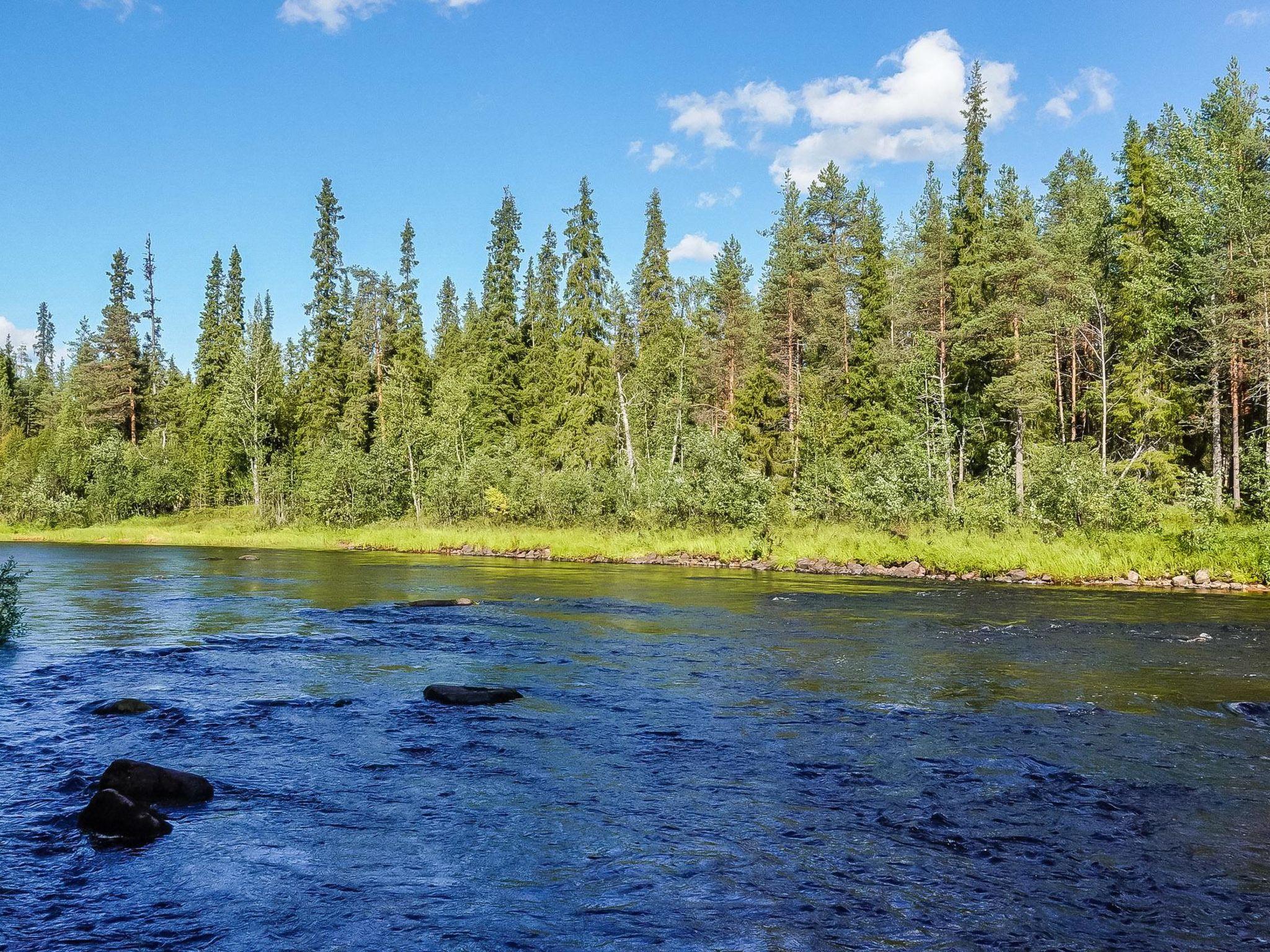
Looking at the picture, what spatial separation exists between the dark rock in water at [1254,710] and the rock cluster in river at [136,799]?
1239 centimetres

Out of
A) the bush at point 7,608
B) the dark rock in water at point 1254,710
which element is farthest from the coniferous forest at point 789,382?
the bush at point 7,608

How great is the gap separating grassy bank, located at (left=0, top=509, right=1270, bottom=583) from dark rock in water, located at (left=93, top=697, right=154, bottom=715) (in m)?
28.8

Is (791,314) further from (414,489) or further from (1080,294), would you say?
(414,489)

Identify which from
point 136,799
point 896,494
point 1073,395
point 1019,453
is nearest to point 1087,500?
point 896,494

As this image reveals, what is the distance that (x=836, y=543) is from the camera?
3800 centimetres

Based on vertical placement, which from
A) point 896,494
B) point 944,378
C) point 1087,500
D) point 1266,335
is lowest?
point 1087,500

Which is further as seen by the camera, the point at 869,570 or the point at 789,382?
the point at 789,382

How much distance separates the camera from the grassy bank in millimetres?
28922

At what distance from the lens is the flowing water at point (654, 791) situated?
218 inches

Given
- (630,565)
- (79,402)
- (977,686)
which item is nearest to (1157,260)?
(630,565)

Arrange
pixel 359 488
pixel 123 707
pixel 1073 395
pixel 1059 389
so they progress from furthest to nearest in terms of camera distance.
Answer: pixel 359 488, pixel 1073 395, pixel 1059 389, pixel 123 707

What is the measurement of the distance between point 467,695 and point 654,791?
14.7ft

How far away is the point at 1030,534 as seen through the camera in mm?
33594

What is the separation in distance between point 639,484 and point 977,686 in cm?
3573
